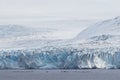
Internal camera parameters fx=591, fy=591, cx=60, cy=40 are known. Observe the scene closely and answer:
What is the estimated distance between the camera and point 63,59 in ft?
338

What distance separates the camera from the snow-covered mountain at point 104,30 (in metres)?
152

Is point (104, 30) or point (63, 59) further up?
point (104, 30)

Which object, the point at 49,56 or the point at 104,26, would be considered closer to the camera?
the point at 49,56

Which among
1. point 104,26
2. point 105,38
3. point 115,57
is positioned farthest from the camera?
point 104,26

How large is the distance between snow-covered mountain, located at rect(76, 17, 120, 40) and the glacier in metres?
41.2

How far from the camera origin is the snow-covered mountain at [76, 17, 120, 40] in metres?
152

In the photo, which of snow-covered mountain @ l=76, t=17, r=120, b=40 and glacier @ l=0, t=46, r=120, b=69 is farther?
snow-covered mountain @ l=76, t=17, r=120, b=40

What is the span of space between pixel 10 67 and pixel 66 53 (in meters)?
10.4

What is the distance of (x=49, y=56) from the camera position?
353ft

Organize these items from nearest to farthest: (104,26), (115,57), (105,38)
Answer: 1. (115,57)
2. (105,38)
3. (104,26)

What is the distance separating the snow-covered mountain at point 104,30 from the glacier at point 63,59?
41247 mm

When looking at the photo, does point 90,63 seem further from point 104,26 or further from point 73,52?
point 104,26

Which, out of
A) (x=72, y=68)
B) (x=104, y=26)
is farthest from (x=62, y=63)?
(x=104, y=26)

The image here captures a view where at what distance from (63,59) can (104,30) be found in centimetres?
6614
